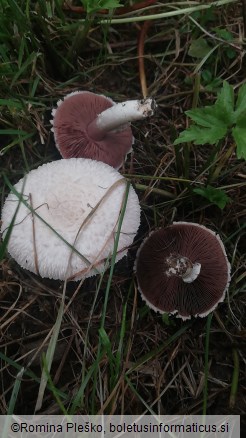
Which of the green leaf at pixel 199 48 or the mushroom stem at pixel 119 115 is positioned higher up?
the green leaf at pixel 199 48

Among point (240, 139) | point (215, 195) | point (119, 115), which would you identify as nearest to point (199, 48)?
point (119, 115)

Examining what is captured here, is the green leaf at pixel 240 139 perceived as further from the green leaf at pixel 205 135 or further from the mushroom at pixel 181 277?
the mushroom at pixel 181 277

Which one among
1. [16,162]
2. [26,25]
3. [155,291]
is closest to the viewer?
[155,291]

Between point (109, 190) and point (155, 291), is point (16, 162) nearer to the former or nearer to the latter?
point (109, 190)

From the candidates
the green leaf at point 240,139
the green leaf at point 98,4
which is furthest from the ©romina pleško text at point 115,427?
the green leaf at point 98,4

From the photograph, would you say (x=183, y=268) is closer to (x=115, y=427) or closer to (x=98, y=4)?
(x=115, y=427)

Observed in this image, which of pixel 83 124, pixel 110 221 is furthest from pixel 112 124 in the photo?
pixel 110 221
